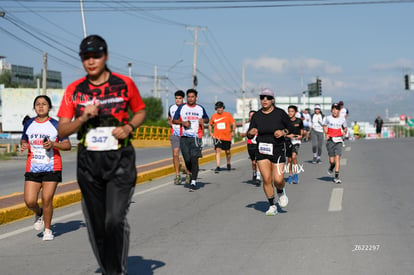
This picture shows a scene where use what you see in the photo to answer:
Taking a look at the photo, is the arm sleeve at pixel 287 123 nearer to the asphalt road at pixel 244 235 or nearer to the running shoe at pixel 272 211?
the running shoe at pixel 272 211

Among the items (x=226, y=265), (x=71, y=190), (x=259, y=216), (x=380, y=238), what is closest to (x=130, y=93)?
(x=226, y=265)

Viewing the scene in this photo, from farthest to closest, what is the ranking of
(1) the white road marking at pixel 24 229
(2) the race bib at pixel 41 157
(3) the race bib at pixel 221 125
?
1. (3) the race bib at pixel 221 125
2. (1) the white road marking at pixel 24 229
3. (2) the race bib at pixel 41 157

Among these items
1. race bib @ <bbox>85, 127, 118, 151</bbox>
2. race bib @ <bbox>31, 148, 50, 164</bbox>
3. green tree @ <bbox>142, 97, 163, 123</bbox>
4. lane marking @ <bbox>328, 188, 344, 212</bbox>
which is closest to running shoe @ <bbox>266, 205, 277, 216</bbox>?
lane marking @ <bbox>328, 188, 344, 212</bbox>

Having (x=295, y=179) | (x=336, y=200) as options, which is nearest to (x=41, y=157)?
(x=336, y=200)

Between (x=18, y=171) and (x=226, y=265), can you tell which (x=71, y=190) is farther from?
(x=18, y=171)

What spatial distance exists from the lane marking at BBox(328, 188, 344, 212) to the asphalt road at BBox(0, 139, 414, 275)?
0.02 metres

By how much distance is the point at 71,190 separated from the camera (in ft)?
41.8

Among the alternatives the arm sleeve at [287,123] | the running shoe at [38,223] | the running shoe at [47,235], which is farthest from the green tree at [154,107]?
the running shoe at [47,235]

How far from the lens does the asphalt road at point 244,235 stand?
6406mm

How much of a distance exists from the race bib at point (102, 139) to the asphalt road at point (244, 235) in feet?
5.49

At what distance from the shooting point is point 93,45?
15.9ft

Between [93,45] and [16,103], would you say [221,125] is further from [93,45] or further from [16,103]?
[16,103]

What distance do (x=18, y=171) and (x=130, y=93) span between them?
56.4 feet

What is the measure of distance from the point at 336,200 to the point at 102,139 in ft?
23.9
